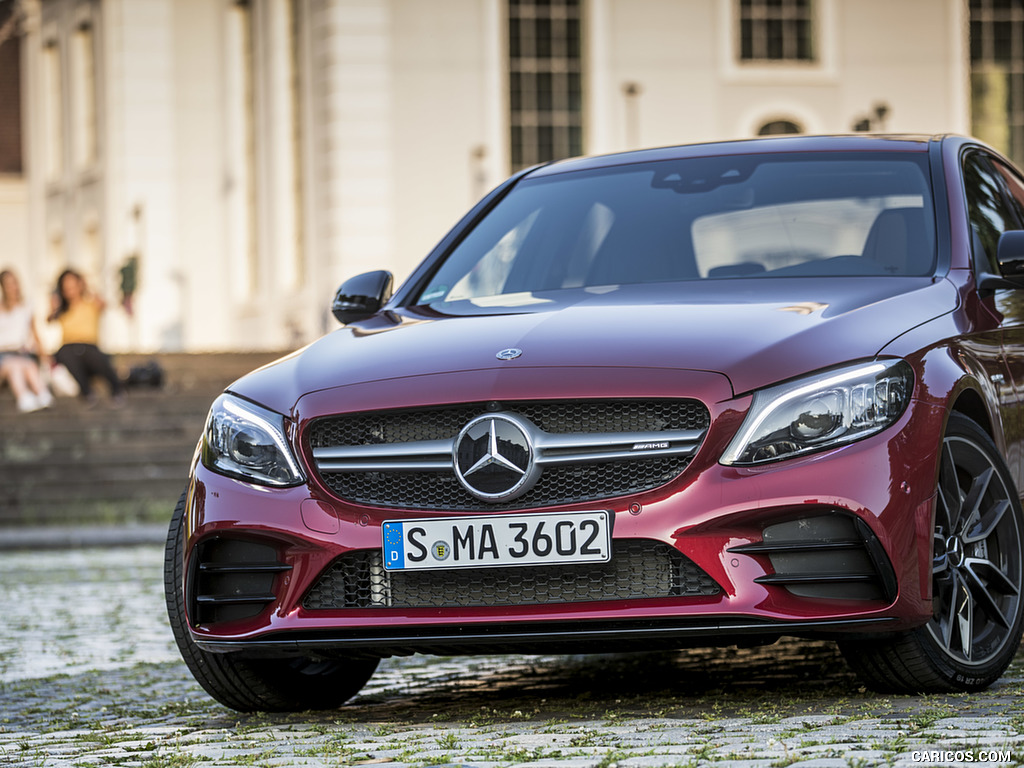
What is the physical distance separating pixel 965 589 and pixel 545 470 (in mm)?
1223

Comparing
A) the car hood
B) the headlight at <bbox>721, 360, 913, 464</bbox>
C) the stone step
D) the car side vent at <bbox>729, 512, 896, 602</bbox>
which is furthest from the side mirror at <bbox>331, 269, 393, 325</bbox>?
the stone step

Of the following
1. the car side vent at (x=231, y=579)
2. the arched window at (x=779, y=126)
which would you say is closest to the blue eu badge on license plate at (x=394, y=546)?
the car side vent at (x=231, y=579)

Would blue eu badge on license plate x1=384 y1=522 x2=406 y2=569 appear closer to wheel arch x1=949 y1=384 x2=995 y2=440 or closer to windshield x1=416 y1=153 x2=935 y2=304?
windshield x1=416 y1=153 x2=935 y2=304

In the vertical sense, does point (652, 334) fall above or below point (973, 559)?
above

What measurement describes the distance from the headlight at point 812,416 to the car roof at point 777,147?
1.70 m

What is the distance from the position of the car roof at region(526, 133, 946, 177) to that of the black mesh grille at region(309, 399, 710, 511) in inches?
75.0

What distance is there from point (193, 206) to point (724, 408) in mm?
35244

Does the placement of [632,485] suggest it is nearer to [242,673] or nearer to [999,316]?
[242,673]

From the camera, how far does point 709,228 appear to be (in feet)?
20.7

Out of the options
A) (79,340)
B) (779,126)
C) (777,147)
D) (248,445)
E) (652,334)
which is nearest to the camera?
(652,334)

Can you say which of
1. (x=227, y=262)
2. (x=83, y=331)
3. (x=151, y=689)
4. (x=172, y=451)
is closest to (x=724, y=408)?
(x=151, y=689)

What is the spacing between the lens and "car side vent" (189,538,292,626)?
5.08 m

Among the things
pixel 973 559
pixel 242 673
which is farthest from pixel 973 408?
pixel 242 673

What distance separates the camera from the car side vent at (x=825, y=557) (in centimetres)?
473
